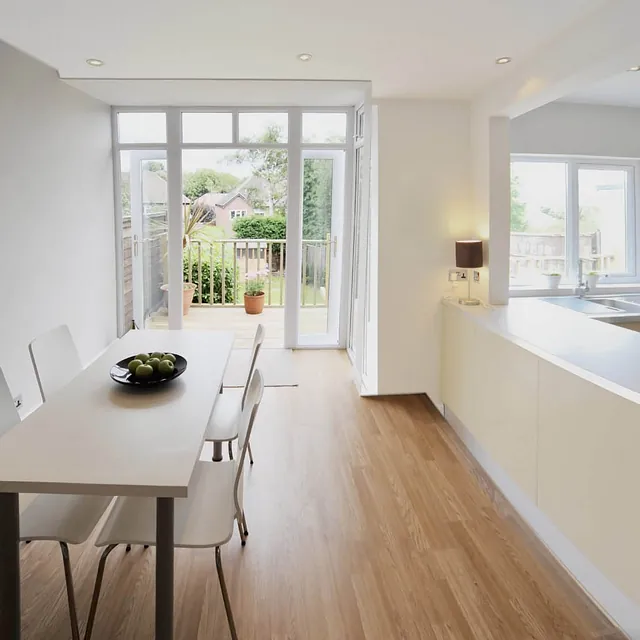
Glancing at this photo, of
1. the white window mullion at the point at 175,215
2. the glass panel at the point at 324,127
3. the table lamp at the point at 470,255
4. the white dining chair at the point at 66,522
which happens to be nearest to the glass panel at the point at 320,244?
the glass panel at the point at 324,127

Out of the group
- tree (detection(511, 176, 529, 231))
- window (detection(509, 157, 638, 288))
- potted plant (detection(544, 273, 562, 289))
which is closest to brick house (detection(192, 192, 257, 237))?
tree (detection(511, 176, 529, 231))

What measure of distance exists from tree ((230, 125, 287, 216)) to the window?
2.37 m

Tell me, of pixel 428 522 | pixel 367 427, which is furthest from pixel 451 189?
pixel 428 522

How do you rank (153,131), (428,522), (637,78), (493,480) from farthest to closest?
(153,131) → (637,78) → (493,480) → (428,522)

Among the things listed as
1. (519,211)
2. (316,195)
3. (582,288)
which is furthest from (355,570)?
(316,195)

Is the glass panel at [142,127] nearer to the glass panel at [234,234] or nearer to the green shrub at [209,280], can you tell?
the glass panel at [234,234]

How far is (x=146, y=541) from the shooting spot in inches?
72.5

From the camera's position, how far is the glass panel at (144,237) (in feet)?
19.6

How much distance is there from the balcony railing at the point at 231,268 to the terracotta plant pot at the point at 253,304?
0.23 metres

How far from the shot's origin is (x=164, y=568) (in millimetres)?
1679

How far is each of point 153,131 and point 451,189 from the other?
3274 millimetres

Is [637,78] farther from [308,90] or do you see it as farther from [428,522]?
[428,522]

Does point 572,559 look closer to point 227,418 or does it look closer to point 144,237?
point 227,418

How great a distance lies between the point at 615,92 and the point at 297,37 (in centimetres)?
260
